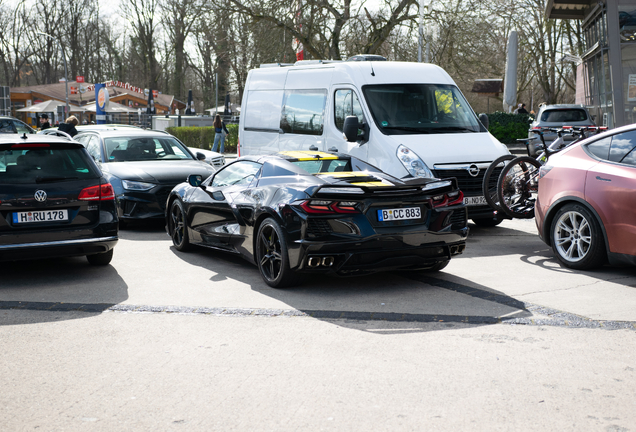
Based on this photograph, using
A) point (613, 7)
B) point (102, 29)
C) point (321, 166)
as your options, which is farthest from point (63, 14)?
point (321, 166)

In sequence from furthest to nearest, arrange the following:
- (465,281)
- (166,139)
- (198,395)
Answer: (166,139), (465,281), (198,395)

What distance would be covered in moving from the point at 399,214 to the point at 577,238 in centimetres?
218

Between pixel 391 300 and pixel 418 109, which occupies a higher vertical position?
pixel 418 109

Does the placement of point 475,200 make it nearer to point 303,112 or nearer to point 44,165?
point 303,112

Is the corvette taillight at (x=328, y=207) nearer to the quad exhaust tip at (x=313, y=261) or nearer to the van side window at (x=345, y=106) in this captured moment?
the quad exhaust tip at (x=313, y=261)

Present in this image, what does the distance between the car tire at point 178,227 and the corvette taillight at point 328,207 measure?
A: 2.81m

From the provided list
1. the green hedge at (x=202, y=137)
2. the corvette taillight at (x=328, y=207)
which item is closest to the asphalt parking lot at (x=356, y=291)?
the corvette taillight at (x=328, y=207)

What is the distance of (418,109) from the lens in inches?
408

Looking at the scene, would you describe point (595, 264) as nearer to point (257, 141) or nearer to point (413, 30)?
point (257, 141)

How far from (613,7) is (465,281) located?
→ 2026 cm

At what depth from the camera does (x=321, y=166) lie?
7414 mm

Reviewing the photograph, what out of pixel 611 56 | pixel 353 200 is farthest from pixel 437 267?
pixel 611 56

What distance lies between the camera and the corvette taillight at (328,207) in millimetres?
6266

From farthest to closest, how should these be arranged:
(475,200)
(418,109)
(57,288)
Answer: (418,109) < (475,200) < (57,288)
